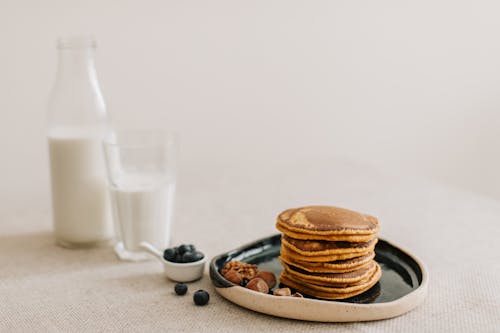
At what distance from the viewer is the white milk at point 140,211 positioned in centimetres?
132

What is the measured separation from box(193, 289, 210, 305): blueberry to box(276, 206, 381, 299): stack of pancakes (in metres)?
0.14

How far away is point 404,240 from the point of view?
141 cm

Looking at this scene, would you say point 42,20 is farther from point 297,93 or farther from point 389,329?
point 389,329

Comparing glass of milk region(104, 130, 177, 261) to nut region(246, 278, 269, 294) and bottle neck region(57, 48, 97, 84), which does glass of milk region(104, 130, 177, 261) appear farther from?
nut region(246, 278, 269, 294)

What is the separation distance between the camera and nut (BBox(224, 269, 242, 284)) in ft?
3.67

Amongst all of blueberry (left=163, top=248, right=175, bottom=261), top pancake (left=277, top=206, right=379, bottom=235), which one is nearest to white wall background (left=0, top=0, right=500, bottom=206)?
blueberry (left=163, top=248, right=175, bottom=261)

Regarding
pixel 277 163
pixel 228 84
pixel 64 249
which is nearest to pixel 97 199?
pixel 64 249

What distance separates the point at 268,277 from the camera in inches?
44.9

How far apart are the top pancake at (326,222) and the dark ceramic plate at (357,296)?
0.11 m

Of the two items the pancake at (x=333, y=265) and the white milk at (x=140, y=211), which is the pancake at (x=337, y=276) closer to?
the pancake at (x=333, y=265)

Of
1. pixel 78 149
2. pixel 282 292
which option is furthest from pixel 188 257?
pixel 78 149

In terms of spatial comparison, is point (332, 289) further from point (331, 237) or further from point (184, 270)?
point (184, 270)

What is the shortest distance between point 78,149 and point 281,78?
4.24ft

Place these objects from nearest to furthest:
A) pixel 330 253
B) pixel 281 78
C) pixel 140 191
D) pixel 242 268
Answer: pixel 330 253
pixel 242 268
pixel 140 191
pixel 281 78
